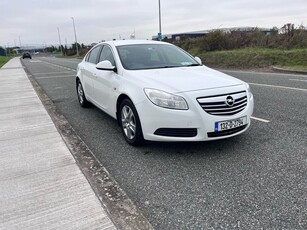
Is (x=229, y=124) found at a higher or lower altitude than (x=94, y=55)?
lower

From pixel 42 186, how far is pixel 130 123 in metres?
1.57

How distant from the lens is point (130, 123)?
425 cm

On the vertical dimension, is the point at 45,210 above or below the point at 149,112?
below

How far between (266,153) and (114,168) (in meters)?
2.06

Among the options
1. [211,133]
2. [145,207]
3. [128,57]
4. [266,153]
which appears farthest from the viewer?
[128,57]

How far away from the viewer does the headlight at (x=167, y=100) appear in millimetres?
3564

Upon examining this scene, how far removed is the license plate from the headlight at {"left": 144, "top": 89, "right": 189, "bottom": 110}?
0.47m

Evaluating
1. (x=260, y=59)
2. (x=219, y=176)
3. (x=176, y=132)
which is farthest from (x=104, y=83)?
(x=260, y=59)

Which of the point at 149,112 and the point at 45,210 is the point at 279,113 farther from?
the point at 45,210

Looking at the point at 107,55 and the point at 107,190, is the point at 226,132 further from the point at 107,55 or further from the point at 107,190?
the point at 107,55

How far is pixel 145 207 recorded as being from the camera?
277cm

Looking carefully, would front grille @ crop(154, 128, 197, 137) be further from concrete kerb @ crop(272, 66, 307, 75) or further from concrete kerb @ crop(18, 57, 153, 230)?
concrete kerb @ crop(272, 66, 307, 75)

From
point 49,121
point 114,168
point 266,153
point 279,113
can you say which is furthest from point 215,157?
point 49,121

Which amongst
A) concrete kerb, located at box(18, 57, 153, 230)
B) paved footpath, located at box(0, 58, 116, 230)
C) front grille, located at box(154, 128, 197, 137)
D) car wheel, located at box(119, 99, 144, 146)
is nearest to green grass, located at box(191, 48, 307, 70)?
car wheel, located at box(119, 99, 144, 146)
